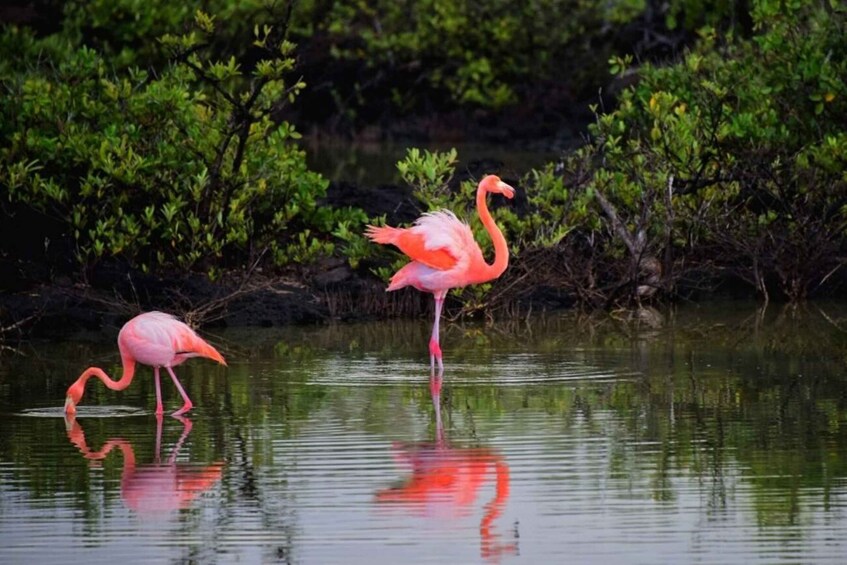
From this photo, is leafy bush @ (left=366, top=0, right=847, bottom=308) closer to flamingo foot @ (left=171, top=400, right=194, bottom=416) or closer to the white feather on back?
the white feather on back

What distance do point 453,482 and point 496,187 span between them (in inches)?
161

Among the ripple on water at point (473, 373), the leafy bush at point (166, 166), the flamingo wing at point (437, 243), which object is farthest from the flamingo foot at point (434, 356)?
the leafy bush at point (166, 166)

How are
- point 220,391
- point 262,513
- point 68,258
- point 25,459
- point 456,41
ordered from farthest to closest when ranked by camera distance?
point 456,41 < point 68,258 < point 220,391 < point 25,459 < point 262,513

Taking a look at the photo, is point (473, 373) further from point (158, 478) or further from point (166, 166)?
point (166, 166)

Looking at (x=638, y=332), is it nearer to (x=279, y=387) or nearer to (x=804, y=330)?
(x=804, y=330)

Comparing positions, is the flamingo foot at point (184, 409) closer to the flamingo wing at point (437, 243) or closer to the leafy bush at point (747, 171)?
the flamingo wing at point (437, 243)

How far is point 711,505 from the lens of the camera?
7.71 metres

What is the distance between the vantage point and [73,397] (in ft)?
33.2

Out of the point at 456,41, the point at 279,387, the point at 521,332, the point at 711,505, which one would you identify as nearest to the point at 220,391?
the point at 279,387

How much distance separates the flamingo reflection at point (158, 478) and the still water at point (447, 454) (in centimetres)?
2

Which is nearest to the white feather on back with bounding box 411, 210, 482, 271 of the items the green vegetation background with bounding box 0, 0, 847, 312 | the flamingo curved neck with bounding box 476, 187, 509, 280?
the flamingo curved neck with bounding box 476, 187, 509, 280

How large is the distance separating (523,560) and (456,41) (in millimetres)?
25585

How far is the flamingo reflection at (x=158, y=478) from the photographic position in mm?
8008

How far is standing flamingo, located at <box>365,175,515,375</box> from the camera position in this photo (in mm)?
12266
